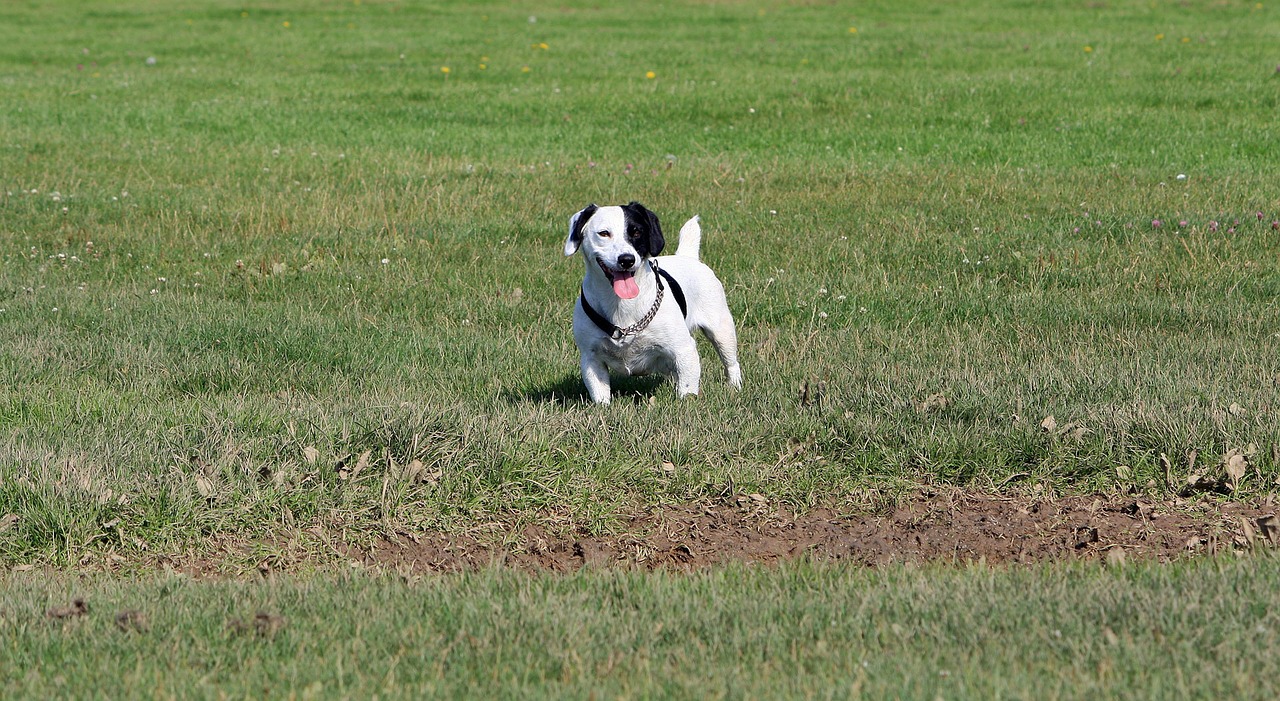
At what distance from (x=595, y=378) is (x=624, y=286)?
65 centimetres

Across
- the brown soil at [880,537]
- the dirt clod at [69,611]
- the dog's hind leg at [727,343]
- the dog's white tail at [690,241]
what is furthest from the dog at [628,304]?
the dirt clod at [69,611]

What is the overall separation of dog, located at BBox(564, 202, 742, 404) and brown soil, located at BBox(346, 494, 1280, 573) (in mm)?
1057

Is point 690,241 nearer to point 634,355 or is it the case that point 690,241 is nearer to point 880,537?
point 634,355

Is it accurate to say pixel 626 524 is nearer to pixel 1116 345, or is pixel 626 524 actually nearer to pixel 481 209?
pixel 1116 345

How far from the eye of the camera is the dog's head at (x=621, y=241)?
5785 millimetres

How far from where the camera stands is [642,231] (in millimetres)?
5898

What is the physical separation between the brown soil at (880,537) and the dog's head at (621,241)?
1.12 meters

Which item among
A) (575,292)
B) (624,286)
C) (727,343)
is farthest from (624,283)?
(575,292)

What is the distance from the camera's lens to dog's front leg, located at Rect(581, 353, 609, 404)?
20.6 feet

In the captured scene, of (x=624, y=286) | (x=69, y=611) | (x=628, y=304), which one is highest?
(x=624, y=286)

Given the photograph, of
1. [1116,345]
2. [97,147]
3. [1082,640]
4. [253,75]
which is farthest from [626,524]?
[253,75]

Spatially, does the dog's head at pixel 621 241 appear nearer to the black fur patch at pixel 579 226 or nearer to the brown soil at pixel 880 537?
the black fur patch at pixel 579 226

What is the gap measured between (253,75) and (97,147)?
7.10m

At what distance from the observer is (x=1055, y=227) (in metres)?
10.2
